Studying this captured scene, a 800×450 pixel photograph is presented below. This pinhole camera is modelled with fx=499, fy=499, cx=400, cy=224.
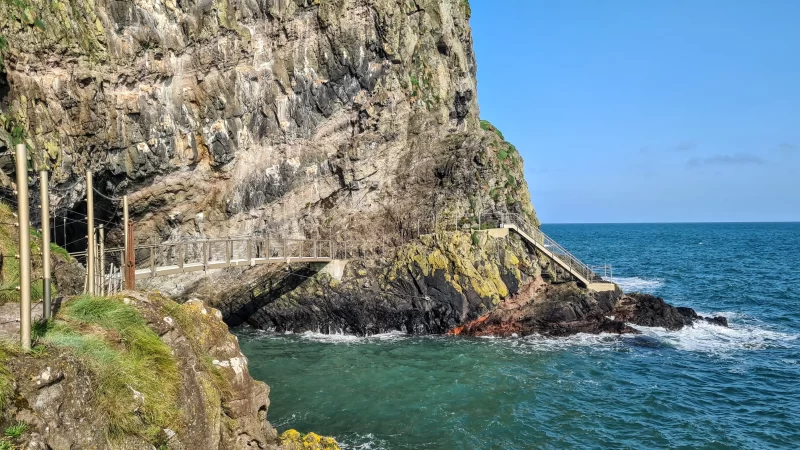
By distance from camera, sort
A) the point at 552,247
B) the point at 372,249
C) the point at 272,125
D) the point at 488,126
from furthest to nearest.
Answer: the point at 488,126 < the point at 272,125 < the point at 552,247 < the point at 372,249

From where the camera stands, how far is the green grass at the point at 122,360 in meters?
6.20

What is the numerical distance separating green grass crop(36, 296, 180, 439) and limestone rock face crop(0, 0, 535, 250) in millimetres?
23291

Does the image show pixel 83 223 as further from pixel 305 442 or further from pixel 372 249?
pixel 305 442

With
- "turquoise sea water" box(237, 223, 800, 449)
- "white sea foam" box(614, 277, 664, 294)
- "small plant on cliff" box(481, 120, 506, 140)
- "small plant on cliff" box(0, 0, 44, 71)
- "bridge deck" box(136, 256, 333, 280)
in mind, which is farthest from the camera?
"small plant on cliff" box(481, 120, 506, 140)

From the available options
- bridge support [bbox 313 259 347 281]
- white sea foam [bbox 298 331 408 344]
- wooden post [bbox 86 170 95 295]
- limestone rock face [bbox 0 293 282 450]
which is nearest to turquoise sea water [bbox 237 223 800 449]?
white sea foam [bbox 298 331 408 344]

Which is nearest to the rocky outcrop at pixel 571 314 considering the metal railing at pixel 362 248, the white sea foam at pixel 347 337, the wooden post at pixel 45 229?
the metal railing at pixel 362 248

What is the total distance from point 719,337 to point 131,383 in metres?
29.8

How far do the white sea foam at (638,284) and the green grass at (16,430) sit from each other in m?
44.5

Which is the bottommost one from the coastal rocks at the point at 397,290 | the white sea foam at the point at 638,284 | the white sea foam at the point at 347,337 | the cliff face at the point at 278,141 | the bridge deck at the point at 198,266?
the white sea foam at the point at 347,337

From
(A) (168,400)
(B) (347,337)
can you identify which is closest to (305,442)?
(A) (168,400)

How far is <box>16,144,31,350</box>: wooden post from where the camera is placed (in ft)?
18.7

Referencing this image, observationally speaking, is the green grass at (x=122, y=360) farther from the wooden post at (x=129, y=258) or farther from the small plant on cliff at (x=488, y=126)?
the small plant on cliff at (x=488, y=126)

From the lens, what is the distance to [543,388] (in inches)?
765

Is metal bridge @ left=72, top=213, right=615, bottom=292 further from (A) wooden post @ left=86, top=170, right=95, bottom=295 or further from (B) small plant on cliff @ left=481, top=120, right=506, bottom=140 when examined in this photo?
(A) wooden post @ left=86, top=170, right=95, bottom=295
